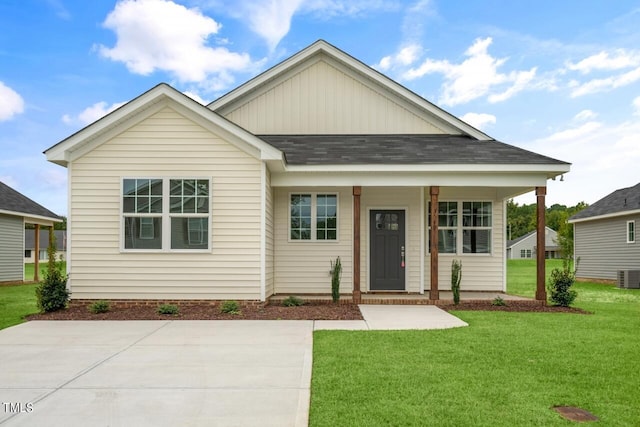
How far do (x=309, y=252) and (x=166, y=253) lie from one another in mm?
3587

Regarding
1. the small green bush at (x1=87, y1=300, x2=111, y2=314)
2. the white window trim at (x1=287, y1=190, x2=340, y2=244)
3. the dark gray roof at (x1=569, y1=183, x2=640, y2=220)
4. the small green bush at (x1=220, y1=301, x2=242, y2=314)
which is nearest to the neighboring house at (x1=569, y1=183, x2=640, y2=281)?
the dark gray roof at (x1=569, y1=183, x2=640, y2=220)

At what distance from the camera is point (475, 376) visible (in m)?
4.78

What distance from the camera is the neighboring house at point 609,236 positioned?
19.2m

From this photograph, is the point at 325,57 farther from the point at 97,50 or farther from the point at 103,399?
the point at 103,399

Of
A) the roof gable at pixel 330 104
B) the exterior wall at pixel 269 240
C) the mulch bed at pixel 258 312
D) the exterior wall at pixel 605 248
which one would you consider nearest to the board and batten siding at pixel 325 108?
the roof gable at pixel 330 104

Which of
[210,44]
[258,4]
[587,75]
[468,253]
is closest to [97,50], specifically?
[210,44]

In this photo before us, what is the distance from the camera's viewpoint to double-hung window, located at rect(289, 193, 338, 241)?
11.9m

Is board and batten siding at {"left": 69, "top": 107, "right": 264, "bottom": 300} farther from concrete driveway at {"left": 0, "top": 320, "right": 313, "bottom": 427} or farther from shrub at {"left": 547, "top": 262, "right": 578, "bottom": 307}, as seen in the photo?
shrub at {"left": 547, "top": 262, "right": 578, "bottom": 307}

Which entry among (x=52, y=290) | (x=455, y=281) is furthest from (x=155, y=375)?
(x=455, y=281)

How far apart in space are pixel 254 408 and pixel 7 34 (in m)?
15.7

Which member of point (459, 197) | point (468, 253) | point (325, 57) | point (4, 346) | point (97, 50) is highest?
point (97, 50)

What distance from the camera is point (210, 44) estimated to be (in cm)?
1738

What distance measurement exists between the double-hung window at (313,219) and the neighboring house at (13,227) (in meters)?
12.9

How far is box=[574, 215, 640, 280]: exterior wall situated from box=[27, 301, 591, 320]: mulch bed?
1114 centimetres
